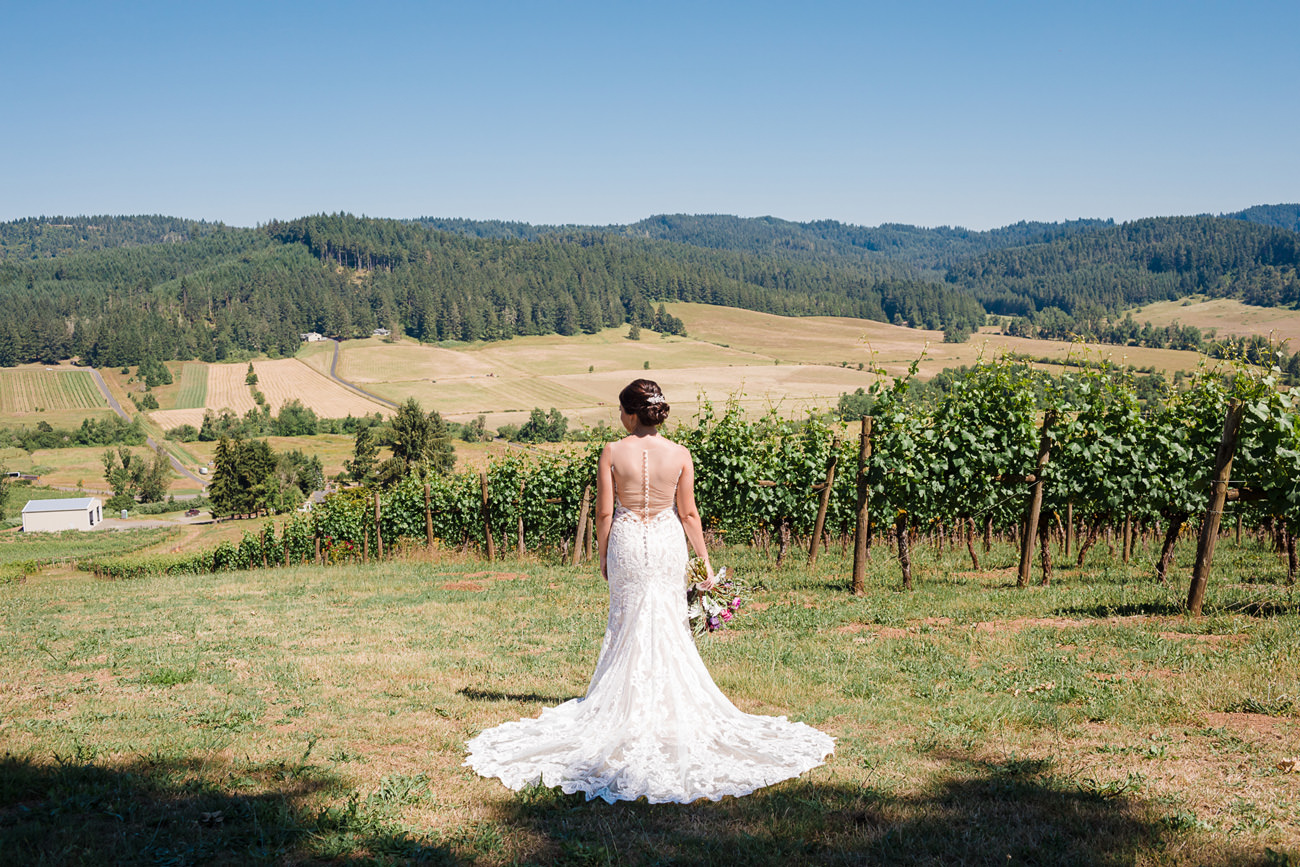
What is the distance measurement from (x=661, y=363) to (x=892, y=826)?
118881mm

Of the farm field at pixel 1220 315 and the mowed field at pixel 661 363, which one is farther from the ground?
the farm field at pixel 1220 315

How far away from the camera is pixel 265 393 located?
113438 millimetres

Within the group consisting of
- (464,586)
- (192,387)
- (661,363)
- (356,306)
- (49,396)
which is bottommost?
(49,396)

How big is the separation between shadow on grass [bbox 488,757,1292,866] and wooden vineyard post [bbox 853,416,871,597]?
612 cm

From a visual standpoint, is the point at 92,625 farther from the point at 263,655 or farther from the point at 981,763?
the point at 981,763

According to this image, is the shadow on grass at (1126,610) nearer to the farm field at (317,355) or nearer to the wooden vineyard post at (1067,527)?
the wooden vineyard post at (1067,527)

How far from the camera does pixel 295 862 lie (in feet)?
12.6

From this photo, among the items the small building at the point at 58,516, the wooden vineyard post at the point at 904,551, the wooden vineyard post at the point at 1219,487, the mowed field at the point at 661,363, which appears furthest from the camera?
the mowed field at the point at 661,363

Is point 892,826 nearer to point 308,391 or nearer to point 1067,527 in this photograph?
point 1067,527

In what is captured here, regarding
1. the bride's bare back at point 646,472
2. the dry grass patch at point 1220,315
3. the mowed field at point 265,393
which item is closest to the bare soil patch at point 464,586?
the bride's bare back at point 646,472

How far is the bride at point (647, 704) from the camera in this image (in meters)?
4.91

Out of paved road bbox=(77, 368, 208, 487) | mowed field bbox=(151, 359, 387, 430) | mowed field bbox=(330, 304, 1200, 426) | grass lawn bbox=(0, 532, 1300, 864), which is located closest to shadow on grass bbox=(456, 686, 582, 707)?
grass lawn bbox=(0, 532, 1300, 864)

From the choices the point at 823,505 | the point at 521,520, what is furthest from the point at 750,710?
the point at 521,520

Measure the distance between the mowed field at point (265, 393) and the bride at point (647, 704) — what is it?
9801 centimetres
